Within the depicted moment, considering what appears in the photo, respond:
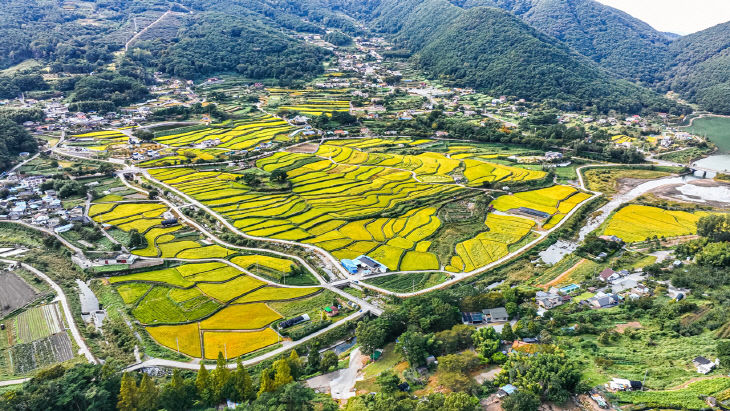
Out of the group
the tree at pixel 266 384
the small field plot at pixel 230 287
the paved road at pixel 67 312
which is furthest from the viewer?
the small field plot at pixel 230 287

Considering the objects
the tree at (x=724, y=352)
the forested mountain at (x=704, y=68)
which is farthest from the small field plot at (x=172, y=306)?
the forested mountain at (x=704, y=68)

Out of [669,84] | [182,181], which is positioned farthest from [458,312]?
[669,84]

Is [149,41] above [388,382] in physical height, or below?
above

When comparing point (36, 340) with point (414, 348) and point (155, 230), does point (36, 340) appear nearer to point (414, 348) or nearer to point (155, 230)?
point (155, 230)

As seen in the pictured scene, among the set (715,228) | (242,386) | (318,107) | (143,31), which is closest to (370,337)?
(242,386)

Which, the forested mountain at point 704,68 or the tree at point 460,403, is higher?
the forested mountain at point 704,68

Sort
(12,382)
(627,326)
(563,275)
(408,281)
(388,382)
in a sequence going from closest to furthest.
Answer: (388,382) < (12,382) < (627,326) < (408,281) < (563,275)

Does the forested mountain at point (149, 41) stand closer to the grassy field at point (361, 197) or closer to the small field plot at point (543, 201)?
the grassy field at point (361, 197)

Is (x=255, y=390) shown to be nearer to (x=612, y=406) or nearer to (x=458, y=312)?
(x=458, y=312)
